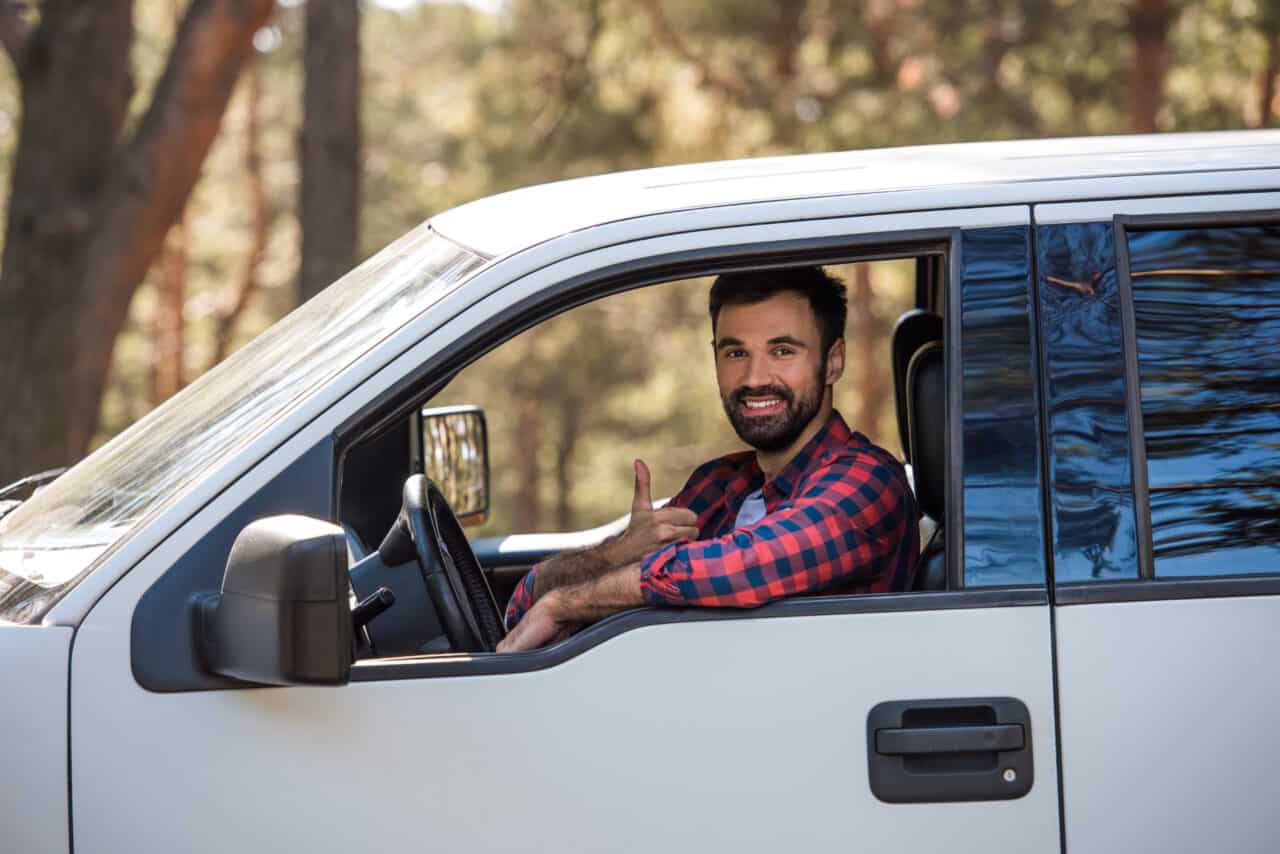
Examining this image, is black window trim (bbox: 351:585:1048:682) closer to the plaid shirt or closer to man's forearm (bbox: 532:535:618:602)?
the plaid shirt

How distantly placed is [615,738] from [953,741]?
19.6 inches

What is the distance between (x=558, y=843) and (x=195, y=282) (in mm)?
25179

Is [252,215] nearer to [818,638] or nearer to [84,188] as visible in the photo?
[84,188]

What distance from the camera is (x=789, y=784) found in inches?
88.9

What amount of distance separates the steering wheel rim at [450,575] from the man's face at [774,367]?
0.62 metres

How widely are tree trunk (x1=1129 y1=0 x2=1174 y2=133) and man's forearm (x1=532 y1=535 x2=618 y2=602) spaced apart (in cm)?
1183

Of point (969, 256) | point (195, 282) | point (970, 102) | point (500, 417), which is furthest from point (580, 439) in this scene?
point (969, 256)

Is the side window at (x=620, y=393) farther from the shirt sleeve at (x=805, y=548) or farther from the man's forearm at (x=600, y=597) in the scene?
the man's forearm at (x=600, y=597)

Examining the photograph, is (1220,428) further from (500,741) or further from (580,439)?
(580,439)

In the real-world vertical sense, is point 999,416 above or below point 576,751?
above

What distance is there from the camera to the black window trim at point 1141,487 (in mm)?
2291

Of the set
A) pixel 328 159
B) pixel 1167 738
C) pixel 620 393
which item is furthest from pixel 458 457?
pixel 620 393

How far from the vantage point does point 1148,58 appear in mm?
13719

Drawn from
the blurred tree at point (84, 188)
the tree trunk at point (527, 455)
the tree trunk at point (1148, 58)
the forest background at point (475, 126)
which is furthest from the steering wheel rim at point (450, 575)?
the tree trunk at point (527, 455)
